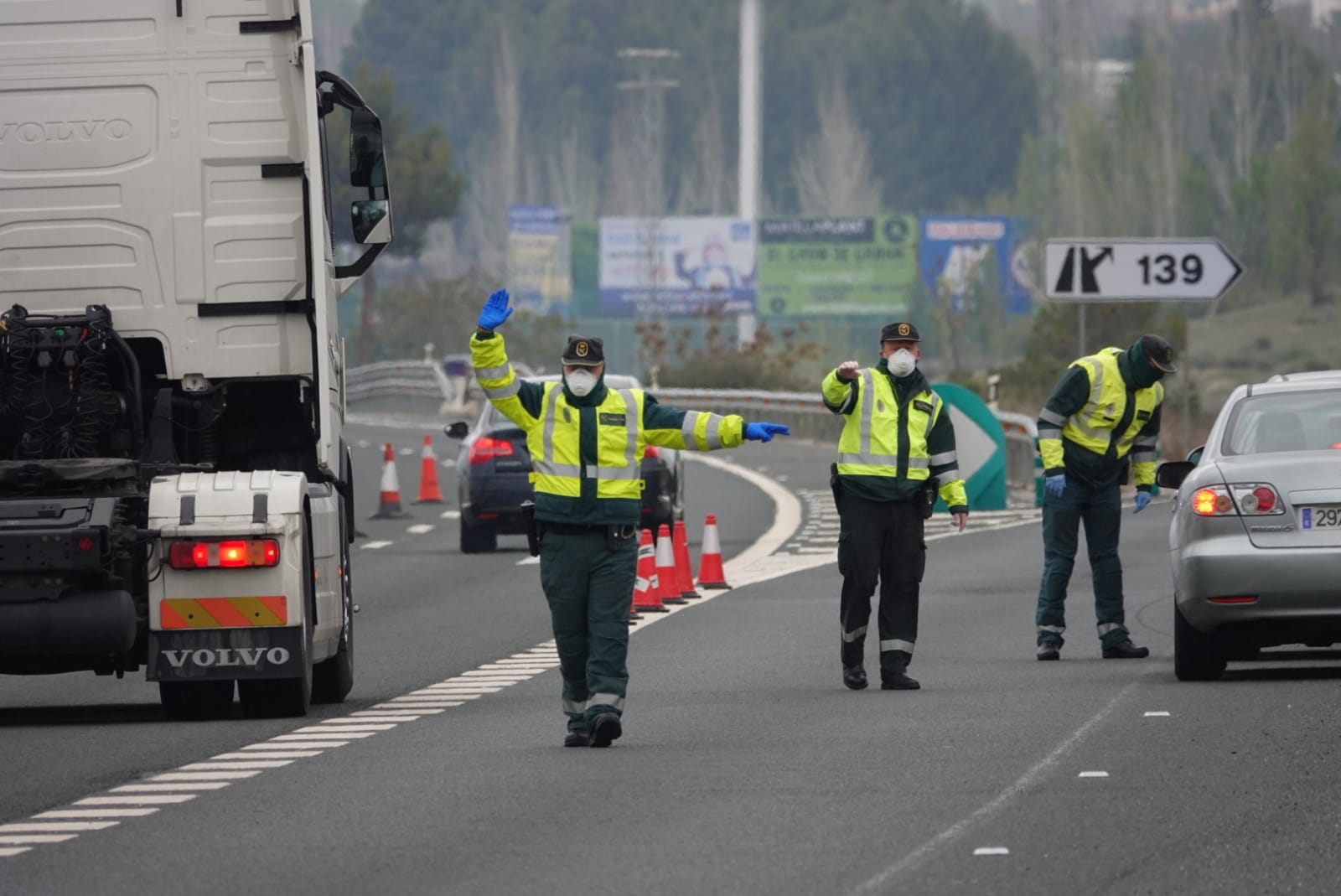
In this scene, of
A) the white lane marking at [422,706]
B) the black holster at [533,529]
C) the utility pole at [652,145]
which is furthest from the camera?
the utility pole at [652,145]

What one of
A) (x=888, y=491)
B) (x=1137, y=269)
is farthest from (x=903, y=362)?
(x=1137, y=269)

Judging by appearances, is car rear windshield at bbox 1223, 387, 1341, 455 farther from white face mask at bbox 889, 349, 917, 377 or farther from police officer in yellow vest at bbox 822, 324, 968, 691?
white face mask at bbox 889, 349, 917, 377

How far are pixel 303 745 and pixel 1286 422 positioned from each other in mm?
4871

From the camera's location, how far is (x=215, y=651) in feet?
40.3

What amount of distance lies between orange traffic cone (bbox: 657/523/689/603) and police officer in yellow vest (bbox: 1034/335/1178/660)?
4.27 meters

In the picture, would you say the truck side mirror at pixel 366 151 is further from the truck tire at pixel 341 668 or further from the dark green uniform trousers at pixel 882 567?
the dark green uniform trousers at pixel 882 567

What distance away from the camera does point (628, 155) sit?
115875mm

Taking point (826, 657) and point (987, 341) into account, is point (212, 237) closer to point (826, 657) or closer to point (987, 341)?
point (826, 657)

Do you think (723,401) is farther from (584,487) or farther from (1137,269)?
(584,487)

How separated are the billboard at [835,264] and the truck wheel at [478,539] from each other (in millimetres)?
64239

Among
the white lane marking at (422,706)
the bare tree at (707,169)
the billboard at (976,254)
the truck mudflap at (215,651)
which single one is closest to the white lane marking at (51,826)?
the truck mudflap at (215,651)

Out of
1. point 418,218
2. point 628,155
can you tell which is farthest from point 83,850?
point 628,155

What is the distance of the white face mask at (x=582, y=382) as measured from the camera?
11781mm

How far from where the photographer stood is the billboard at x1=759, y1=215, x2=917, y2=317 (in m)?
88.7
